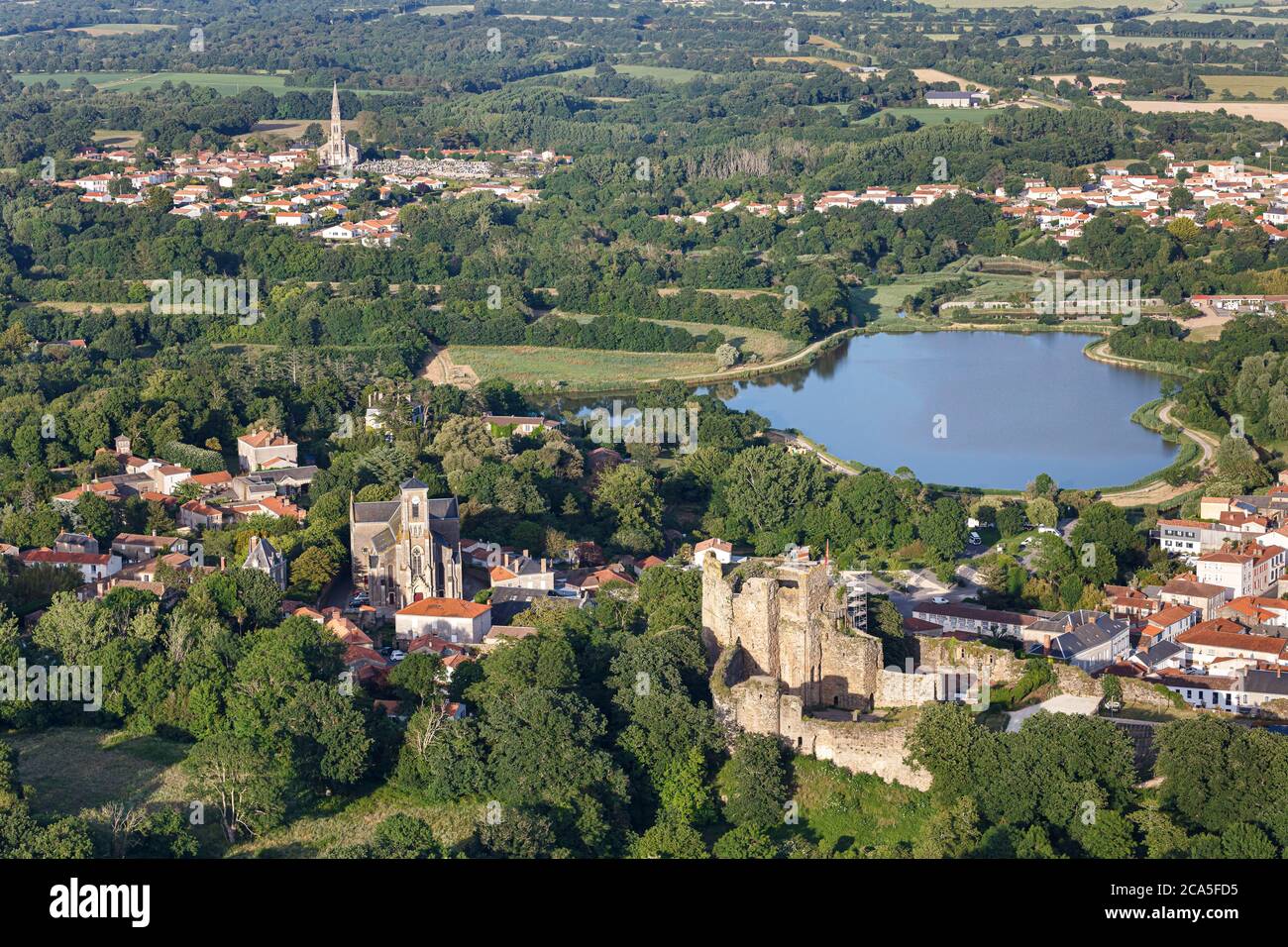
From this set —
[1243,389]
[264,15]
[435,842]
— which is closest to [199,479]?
[435,842]

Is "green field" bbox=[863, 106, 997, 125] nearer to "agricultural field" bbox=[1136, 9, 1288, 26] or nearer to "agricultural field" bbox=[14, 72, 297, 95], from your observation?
"agricultural field" bbox=[14, 72, 297, 95]

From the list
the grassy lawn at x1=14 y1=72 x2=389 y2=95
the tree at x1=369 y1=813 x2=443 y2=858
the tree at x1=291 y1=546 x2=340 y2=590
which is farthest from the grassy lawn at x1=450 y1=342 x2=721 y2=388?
the grassy lawn at x1=14 y1=72 x2=389 y2=95

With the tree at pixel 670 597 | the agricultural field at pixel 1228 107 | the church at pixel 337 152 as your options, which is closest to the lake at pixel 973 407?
the tree at pixel 670 597

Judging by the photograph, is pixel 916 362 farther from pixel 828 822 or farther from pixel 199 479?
pixel 828 822

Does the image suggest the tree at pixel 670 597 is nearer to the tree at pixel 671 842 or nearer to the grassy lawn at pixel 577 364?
the tree at pixel 671 842

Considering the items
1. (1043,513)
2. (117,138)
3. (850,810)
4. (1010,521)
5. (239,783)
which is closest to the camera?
(239,783)

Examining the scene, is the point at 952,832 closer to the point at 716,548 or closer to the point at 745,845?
the point at 745,845

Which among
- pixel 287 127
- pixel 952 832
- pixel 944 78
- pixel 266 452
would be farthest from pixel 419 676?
pixel 944 78
